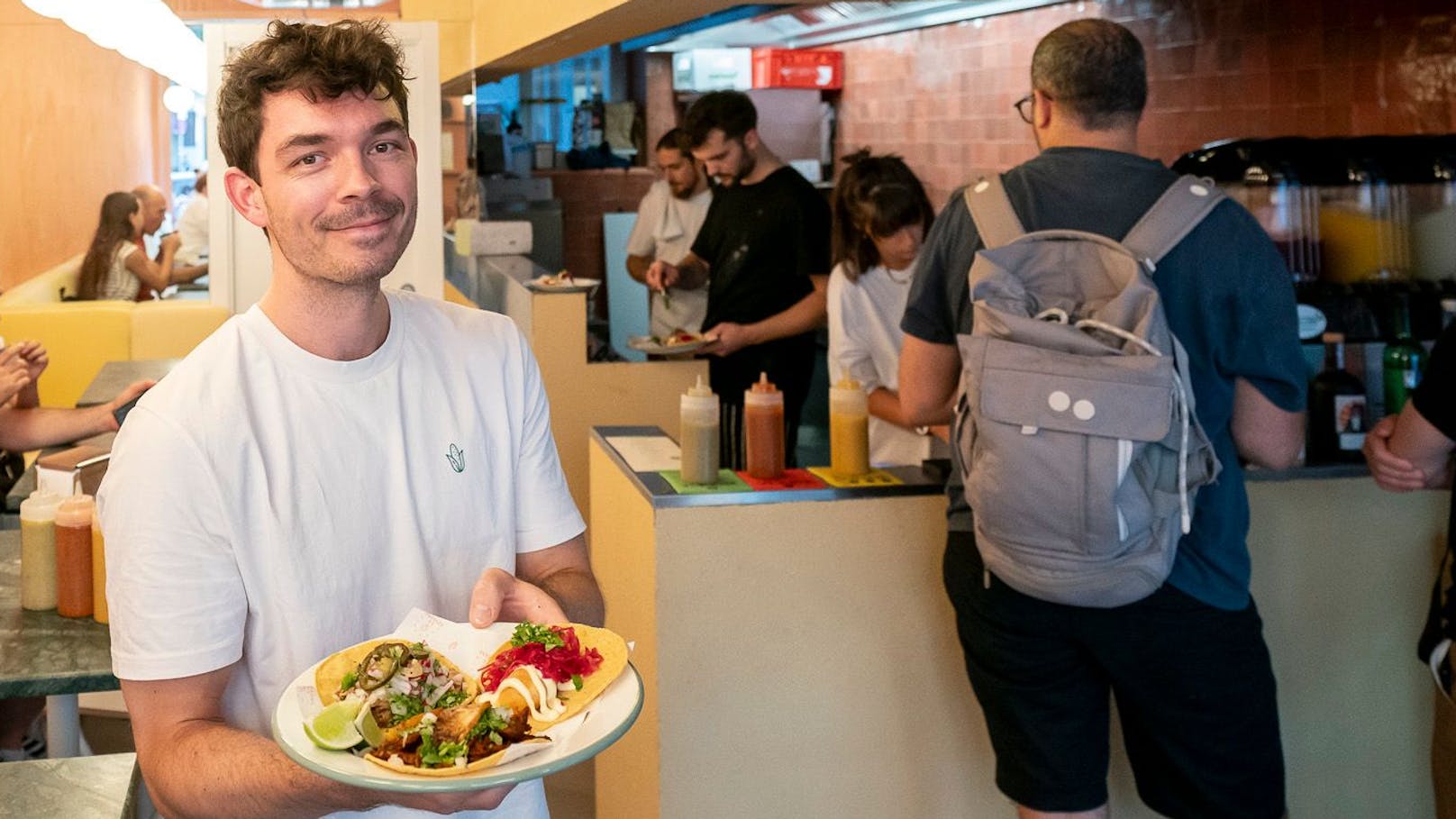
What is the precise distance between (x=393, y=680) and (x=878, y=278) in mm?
2373

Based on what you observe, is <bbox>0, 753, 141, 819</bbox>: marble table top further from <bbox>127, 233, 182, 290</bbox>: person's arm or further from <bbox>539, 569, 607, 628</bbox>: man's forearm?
<bbox>127, 233, 182, 290</bbox>: person's arm

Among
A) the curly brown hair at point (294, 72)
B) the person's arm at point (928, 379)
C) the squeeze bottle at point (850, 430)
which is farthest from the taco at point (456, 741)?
the squeeze bottle at point (850, 430)

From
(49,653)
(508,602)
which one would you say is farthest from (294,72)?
(49,653)

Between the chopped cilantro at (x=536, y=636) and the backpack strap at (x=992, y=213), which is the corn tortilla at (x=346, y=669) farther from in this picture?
the backpack strap at (x=992, y=213)

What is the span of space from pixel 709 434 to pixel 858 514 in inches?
12.9

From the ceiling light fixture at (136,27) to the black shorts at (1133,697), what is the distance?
404 centimetres

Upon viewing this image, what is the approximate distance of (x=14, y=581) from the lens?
2672 millimetres

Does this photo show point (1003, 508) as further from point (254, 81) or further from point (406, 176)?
point (254, 81)

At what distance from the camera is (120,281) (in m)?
7.89

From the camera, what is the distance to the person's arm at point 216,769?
1.42 meters

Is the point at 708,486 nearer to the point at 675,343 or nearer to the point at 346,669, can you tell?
the point at 346,669

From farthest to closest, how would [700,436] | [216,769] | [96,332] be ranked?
1. [96,332]
2. [700,436]
3. [216,769]

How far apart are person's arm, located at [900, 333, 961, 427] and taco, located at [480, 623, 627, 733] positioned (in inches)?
46.5

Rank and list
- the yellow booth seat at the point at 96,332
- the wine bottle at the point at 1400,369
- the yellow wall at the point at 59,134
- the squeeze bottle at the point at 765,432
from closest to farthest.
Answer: the squeeze bottle at the point at 765,432
the wine bottle at the point at 1400,369
the yellow booth seat at the point at 96,332
the yellow wall at the point at 59,134
